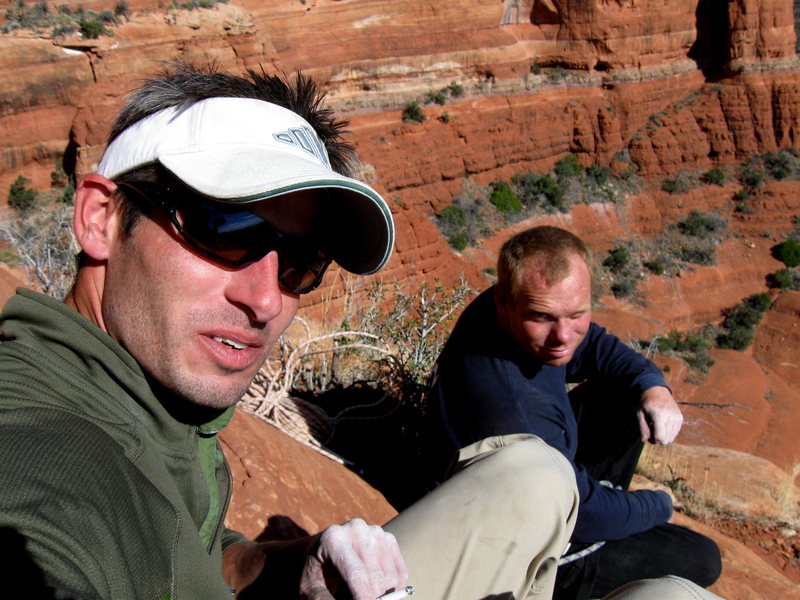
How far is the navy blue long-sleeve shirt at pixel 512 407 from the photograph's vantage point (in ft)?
7.67

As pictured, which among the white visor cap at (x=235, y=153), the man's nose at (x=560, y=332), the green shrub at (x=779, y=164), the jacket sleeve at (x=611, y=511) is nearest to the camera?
the white visor cap at (x=235, y=153)

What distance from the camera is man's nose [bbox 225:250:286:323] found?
127 cm

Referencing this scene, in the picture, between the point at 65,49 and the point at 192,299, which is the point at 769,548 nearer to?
the point at 192,299

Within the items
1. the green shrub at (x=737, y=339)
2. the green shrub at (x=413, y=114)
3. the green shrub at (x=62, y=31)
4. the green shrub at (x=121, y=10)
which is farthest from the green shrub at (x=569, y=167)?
the green shrub at (x=62, y=31)

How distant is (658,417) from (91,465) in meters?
2.51

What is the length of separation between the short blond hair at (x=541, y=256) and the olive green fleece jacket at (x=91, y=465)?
5.50 ft

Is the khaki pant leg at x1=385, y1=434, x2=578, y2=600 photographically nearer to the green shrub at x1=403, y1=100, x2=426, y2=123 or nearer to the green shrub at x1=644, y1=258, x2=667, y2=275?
the green shrub at x1=403, y1=100, x2=426, y2=123

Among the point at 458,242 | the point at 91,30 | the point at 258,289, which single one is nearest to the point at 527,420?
the point at 258,289

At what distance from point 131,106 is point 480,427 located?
1639 mm

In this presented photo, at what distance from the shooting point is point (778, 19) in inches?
1087

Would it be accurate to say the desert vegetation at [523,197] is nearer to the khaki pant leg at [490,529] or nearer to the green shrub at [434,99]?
the green shrub at [434,99]

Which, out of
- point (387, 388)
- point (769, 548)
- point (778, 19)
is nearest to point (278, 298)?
point (387, 388)

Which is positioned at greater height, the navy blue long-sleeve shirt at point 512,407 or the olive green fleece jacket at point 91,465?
the olive green fleece jacket at point 91,465

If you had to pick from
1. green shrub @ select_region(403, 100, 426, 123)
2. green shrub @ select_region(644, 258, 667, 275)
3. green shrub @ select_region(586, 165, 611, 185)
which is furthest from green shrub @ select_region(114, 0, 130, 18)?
green shrub @ select_region(644, 258, 667, 275)
